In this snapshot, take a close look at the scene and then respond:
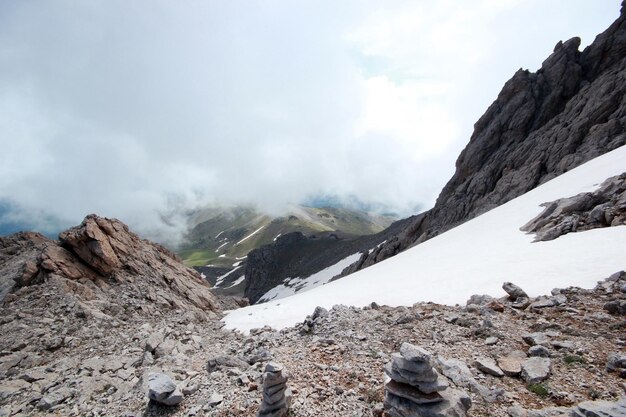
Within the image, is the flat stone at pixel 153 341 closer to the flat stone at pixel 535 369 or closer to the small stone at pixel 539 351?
the flat stone at pixel 535 369

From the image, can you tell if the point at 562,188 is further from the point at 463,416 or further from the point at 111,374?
the point at 111,374

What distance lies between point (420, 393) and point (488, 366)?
3.54 m

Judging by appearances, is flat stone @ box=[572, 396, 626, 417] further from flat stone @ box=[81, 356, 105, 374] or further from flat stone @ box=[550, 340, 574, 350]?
flat stone @ box=[81, 356, 105, 374]

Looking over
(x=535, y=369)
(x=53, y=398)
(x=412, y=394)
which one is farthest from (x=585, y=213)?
→ (x=53, y=398)

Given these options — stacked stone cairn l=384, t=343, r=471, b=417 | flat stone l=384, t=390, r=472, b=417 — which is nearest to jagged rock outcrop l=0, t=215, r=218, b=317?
flat stone l=384, t=390, r=472, b=417

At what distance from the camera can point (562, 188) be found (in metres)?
35.4

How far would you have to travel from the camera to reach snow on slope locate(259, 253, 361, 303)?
99.6m

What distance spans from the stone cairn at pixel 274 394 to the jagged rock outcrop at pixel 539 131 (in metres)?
54.8

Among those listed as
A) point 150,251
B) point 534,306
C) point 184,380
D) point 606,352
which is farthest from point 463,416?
point 150,251

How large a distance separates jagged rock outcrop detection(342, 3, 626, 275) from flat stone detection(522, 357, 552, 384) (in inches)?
1930

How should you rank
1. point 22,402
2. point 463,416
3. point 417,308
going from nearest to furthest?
point 463,416 → point 22,402 → point 417,308

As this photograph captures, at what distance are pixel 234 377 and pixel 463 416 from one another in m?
8.00

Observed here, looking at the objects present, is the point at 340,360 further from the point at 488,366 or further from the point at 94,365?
the point at 94,365

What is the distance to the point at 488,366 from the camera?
9.98 metres
